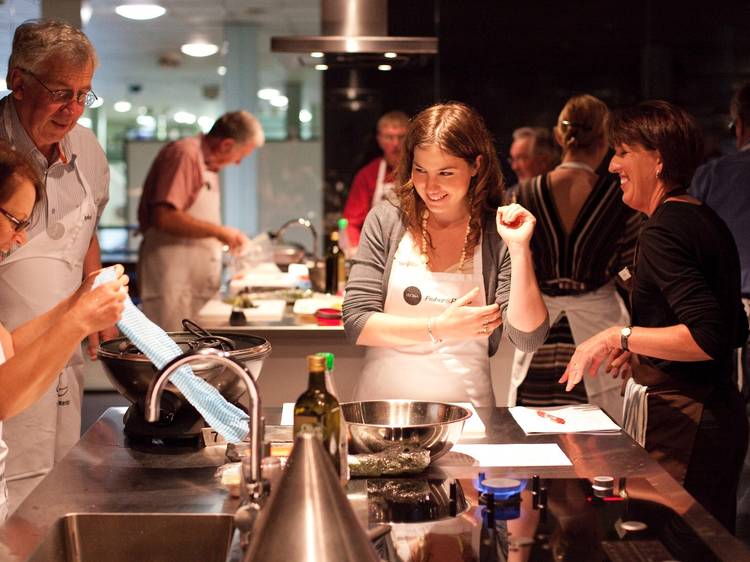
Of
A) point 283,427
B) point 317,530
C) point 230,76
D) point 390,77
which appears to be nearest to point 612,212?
point 283,427

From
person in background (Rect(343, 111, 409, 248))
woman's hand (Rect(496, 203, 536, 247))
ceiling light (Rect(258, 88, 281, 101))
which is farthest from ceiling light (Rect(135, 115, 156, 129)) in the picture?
woman's hand (Rect(496, 203, 536, 247))

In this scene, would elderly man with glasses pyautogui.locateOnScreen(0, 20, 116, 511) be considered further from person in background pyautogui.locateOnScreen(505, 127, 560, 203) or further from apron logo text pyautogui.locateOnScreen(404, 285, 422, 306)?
person in background pyautogui.locateOnScreen(505, 127, 560, 203)

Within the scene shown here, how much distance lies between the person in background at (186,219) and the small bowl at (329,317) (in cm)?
170

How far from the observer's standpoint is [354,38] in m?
4.38

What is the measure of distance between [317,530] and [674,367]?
5.12 feet

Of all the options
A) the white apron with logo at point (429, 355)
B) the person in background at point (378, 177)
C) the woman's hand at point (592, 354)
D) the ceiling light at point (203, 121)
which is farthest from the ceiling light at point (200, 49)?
the woman's hand at point (592, 354)

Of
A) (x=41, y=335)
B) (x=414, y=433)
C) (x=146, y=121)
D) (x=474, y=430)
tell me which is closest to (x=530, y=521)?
(x=414, y=433)

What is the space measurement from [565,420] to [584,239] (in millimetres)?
1579

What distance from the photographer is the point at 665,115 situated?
2684 millimetres

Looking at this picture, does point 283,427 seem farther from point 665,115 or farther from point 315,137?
point 315,137

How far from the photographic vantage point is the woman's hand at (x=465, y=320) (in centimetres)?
252

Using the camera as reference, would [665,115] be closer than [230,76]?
Yes

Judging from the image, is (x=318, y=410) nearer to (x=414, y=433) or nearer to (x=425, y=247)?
(x=414, y=433)

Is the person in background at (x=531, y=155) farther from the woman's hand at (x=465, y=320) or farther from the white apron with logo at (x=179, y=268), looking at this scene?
the woman's hand at (x=465, y=320)
